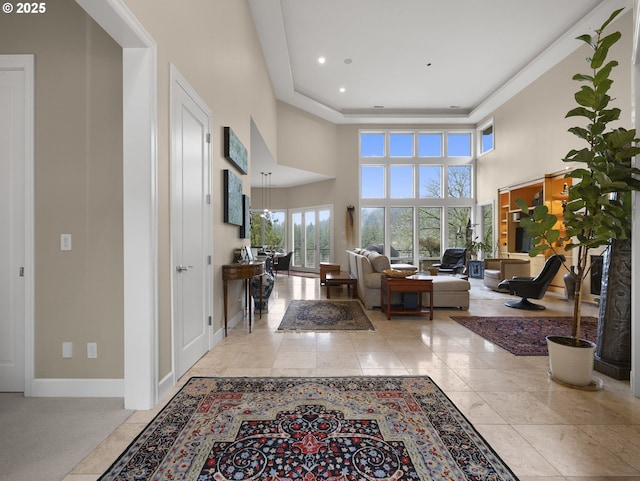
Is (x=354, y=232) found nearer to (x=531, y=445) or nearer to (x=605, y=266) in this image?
(x=605, y=266)

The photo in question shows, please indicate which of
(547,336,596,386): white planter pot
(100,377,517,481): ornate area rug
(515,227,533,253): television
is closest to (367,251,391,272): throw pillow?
(547,336,596,386): white planter pot

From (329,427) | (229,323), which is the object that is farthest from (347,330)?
(329,427)

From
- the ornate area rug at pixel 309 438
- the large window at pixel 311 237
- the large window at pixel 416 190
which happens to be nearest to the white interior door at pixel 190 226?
the ornate area rug at pixel 309 438

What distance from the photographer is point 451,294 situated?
197 inches

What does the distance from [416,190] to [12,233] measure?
31.1ft

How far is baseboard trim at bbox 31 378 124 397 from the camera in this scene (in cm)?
220

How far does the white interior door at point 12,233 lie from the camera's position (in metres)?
2.23

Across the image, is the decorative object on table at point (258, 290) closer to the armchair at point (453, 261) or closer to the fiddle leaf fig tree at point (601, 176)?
the fiddle leaf fig tree at point (601, 176)

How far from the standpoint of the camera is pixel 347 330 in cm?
387

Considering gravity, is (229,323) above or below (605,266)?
below

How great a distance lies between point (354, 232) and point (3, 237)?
8.17 meters

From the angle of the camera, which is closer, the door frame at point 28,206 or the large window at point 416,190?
the door frame at point 28,206

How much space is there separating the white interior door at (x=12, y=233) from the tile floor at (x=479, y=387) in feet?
3.76

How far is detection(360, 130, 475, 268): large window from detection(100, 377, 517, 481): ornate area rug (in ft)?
25.6
